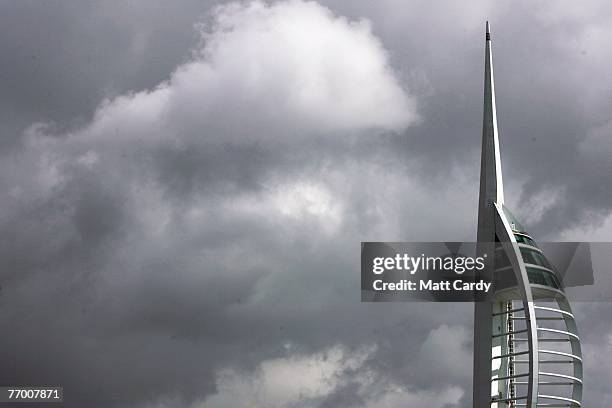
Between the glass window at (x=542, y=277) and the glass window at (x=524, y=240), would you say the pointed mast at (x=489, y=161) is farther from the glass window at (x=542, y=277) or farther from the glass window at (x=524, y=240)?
the glass window at (x=542, y=277)

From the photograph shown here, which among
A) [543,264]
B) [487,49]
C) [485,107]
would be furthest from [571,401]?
[487,49]

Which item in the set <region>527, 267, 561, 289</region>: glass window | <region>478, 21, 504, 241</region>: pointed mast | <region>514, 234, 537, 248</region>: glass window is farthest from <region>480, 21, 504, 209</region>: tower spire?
<region>527, 267, 561, 289</region>: glass window

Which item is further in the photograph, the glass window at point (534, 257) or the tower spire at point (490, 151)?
the tower spire at point (490, 151)

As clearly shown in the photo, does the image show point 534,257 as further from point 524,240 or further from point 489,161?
point 489,161

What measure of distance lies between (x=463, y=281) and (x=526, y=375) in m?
8.99

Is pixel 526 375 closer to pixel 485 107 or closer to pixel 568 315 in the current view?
pixel 568 315

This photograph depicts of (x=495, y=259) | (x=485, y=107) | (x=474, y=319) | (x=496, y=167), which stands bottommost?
(x=474, y=319)

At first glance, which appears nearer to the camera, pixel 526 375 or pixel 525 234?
pixel 526 375

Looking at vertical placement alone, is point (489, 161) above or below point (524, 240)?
above

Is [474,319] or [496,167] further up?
[496,167]

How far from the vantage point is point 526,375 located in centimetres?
7644

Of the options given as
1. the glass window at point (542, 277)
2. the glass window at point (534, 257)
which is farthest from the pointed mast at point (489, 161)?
the glass window at point (542, 277)

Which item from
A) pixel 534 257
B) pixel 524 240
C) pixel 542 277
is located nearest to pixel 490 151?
pixel 524 240

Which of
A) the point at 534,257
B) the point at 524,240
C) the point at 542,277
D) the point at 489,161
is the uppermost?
the point at 489,161
